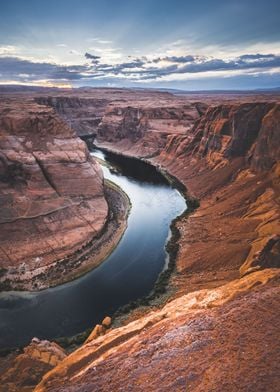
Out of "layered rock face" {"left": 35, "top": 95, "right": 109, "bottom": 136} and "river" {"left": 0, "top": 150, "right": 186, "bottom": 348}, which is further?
"layered rock face" {"left": 35, "top": 95, "right": 109, "bottom": 136}

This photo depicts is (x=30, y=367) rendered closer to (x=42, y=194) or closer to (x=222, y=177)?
(x=42, y=194)

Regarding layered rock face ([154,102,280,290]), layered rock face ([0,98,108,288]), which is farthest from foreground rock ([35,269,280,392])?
layered rock face ([0,98,108,288])

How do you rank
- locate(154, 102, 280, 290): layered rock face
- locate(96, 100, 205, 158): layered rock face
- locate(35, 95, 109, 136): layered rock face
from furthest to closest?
locate(35, 95, 109, 136): layered rock face, locate(96, 100, 205, 158): layered rock face, locate(154, 102, 280, 290): layered rock face

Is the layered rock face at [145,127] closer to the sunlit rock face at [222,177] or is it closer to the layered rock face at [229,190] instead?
the sunlit rock face at [222,177]

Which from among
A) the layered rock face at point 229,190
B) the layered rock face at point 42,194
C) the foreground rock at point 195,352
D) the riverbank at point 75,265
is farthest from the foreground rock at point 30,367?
the layered rock face at point 229,190

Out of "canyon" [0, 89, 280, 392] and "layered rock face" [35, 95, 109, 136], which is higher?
"layered rock face" [35, 95, 109, 136]

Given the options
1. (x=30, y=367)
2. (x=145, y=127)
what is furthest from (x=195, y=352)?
(x=145, y=127)

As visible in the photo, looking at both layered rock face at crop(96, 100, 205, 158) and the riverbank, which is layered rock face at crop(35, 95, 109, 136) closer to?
layered rock face at crop(96, 100, 205, 158)

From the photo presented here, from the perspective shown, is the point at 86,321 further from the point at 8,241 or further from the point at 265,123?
the point at 265,123
